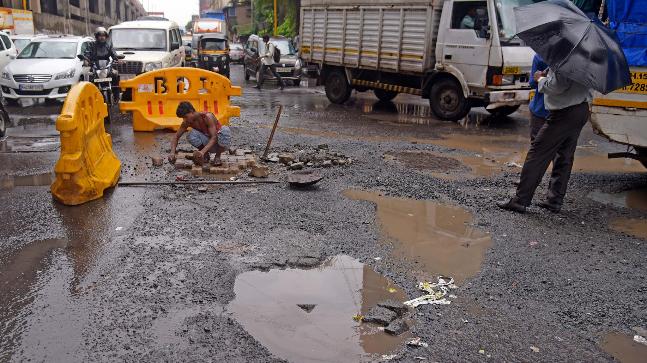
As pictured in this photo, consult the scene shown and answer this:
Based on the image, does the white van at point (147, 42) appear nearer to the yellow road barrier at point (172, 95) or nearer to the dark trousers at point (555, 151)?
the yellow road barrier at point (172, 95)

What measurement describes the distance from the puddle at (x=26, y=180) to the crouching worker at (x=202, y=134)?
1.50m

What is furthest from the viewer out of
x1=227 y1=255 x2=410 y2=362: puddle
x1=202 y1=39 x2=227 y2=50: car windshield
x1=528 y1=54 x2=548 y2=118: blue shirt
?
x1=202 y1=39 x2=227 y2=50: car windshield

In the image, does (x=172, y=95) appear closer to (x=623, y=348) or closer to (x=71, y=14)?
(x=623, y=348)

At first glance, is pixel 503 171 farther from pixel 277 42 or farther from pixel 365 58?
Result: pixel 277 42

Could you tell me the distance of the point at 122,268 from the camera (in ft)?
14.4

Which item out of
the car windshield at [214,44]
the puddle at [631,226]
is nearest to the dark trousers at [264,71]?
the car windshield at [214,44]

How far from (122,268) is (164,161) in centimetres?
376

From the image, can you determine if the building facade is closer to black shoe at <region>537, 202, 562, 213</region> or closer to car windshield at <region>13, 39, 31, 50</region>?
car windshield at <region>13, 39, 31, 50</region>

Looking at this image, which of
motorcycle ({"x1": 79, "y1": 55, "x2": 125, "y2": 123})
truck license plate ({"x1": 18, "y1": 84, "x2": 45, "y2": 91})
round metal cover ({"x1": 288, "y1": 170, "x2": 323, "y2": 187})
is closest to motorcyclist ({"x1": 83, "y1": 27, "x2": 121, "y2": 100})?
motorcycle ({"x1": 79, "y1": 55, "x2": 125, "y2": 123})

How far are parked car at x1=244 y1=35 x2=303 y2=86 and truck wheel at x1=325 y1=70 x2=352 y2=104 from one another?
4.52 metres

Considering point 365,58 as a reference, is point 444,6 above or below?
above

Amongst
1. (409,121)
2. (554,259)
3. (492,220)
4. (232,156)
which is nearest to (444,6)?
(409,121)

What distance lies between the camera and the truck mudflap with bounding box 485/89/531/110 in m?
11.5

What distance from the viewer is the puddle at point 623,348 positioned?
338 cm
